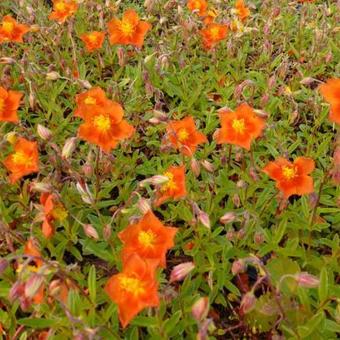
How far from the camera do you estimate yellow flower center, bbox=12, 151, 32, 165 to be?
2611 mm

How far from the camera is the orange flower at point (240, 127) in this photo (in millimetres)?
2580

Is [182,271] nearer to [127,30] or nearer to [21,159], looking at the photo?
[21,159]

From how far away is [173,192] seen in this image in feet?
8.07

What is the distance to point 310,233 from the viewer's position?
→ 8.47 feet

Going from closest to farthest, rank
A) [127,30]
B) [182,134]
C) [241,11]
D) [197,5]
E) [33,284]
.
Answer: [33,284], [182,134], [127,30], [197,5], [241,11]

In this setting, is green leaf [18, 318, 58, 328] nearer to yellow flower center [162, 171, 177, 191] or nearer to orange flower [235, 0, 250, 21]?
yellow flower center [162, 171, 177, 191]

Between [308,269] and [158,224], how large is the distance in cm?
90

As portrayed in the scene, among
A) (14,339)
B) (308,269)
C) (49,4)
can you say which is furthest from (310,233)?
(49,4)

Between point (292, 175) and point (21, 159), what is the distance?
1.40 meters

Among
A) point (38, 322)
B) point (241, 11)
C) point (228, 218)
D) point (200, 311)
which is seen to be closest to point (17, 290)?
point (38, 322)

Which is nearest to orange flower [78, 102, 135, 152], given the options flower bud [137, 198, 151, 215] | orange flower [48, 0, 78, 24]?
flower bud [137, 198, 151, 215]

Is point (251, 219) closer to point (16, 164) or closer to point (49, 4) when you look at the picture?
point (16, 164)

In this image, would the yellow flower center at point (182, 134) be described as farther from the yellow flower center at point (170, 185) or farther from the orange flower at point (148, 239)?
the orange flower at point (148, 239)

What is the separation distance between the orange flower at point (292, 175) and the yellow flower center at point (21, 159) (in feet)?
4.05
